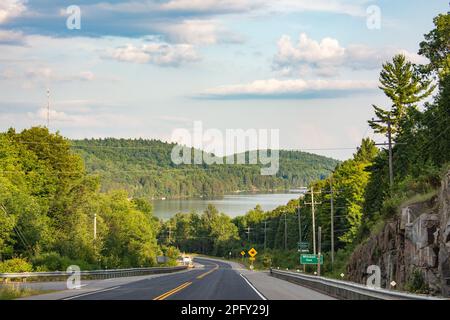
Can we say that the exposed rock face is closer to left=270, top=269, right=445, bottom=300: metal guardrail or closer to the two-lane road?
left=270, top=269, right=445, bottom=300: metal guardrail

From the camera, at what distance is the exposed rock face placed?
29938mm

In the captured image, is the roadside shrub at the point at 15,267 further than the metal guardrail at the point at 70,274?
Yes

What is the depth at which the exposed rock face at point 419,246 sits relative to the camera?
98.2ft

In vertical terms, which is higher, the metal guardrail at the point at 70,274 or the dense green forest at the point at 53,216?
the dense green forest at the point at 53,216

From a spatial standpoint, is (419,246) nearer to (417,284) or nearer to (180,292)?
(417,284)

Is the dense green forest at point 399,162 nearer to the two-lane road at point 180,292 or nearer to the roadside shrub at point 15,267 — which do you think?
the two-lane road at point 180,292

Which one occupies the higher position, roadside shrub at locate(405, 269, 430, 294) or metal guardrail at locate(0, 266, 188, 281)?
roadside shrub at locate(405, 269, 430, 294)

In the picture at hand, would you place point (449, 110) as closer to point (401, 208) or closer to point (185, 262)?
point (401, 208)

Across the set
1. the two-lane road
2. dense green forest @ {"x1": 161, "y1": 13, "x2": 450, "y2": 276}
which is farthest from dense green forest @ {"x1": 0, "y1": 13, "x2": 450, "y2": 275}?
the two-lane road

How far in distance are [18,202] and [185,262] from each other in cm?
9741

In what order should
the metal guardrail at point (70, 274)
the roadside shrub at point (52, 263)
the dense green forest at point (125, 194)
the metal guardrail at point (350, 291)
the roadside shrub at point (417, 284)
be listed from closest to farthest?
the metal guardrail at point (350, 291)
the roadside shrub at point (417, 284)
the metal guardrail at point (70, 274)
the dense green forest at point (125, 194)
the roadside shrub at point (52, 263)

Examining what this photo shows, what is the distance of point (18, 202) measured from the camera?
67.5 m

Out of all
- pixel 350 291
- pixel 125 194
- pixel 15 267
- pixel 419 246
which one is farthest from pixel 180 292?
pixel 125 194

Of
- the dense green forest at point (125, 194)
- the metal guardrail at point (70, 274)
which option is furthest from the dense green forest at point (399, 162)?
the metal guardrail at point (70, 274)
